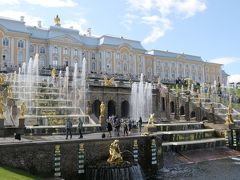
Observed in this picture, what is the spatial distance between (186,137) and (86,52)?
64601 mm

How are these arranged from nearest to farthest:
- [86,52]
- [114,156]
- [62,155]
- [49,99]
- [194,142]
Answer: [62,155] < [114,156] < [194,142] < [49,99] < [86,52]

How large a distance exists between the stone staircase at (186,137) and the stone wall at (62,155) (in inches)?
225

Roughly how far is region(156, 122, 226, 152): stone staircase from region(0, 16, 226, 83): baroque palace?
4586 centimetres

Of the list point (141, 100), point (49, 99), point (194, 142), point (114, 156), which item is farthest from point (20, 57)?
point (114, 156)

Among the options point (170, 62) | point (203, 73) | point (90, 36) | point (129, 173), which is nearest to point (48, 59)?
point (90, 36)

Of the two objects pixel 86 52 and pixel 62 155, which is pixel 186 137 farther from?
pixel 86 52

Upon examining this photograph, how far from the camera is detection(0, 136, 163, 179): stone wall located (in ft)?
62.3

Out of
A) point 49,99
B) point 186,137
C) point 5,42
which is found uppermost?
point 5,42

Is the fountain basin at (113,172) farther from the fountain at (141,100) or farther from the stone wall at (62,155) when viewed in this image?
the fountain at (141,100)

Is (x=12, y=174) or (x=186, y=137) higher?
(x=186, y=137)

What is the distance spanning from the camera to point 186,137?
32.6 m

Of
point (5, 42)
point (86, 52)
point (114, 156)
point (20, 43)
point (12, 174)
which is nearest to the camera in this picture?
point (12, 174)

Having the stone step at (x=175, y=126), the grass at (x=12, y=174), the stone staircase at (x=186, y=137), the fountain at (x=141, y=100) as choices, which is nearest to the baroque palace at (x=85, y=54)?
the fountain at (x=141, y=100)

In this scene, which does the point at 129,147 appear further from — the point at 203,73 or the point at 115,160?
the point at 203,73
